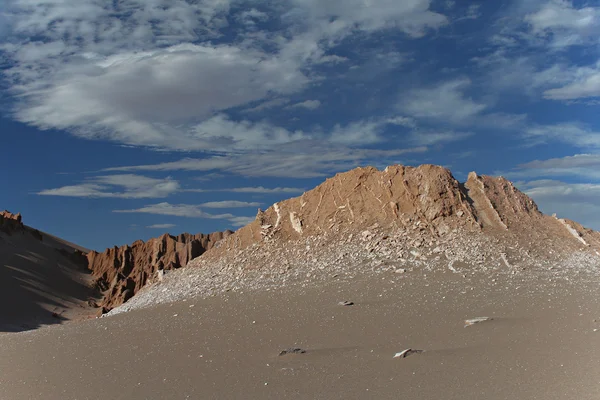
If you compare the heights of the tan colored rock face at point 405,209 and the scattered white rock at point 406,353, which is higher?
the tan colored rock face at point 405,209

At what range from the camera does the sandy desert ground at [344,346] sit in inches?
417

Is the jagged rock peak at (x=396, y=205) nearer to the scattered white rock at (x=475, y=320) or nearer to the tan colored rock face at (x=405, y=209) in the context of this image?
the tan colored rock face at (x=405, y=209)

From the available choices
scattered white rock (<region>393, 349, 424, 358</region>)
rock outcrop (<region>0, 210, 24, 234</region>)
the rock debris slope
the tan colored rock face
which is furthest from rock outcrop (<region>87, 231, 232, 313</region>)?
scattered white rock (<region>393, 349, 424, 358</region>)

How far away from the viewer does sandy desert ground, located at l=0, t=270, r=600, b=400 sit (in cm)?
1059

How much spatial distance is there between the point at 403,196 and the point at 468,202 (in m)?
3.07

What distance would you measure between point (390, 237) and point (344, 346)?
1052 cm

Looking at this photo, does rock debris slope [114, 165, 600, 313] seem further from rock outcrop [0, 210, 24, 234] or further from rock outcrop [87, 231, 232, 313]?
rock outcrop [0, 210, 24, 234]

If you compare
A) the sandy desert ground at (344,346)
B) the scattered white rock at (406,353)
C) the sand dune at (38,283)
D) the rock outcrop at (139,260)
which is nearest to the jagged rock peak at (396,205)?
the sandy desert ground at (344,346)

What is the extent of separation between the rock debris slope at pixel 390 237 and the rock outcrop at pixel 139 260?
104 feet

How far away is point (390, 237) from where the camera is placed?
920 inches

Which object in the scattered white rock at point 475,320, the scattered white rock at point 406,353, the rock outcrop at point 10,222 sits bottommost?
the scattered white rock at point 406,353

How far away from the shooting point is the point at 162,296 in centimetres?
2492

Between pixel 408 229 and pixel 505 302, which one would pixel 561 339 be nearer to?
pixel 505 302

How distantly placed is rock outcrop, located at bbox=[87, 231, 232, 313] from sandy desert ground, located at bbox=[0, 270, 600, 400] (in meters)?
38.0
